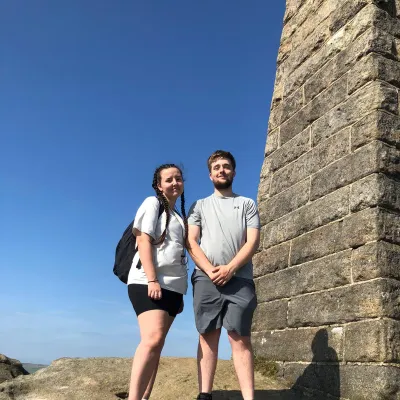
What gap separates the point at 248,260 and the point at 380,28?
9.87 feet

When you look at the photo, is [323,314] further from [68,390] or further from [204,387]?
[68,390]

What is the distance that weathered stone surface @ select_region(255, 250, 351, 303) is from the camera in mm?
4289

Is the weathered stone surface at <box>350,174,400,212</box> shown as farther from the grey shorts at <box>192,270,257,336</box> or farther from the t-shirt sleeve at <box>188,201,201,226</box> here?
the t-shirt sleeve at <box>188,201,201,226</box>

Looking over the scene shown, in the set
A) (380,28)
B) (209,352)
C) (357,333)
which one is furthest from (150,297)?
(380,28)

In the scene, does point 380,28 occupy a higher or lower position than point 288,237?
higher

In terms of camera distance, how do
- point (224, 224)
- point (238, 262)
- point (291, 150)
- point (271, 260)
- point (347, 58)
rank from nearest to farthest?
point (238, 262)
point (224, 224)
point (347, 58)
point (271, 260)
point (291, 150)

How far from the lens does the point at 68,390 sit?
16.0ft

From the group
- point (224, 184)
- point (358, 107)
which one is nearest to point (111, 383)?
point (224, 184)

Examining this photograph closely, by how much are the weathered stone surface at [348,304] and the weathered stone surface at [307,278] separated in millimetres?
80

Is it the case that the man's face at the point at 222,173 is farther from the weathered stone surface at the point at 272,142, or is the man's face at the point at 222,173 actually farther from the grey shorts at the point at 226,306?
the weathered stone surface at the point at 272,142

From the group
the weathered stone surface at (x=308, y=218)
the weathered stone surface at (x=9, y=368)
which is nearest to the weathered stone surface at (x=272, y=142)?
the weathered stone surface at (x=308, y=218)

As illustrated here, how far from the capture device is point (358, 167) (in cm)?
445

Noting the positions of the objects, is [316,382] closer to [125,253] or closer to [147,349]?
[147,349]

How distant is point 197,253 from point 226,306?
0.47 meters
